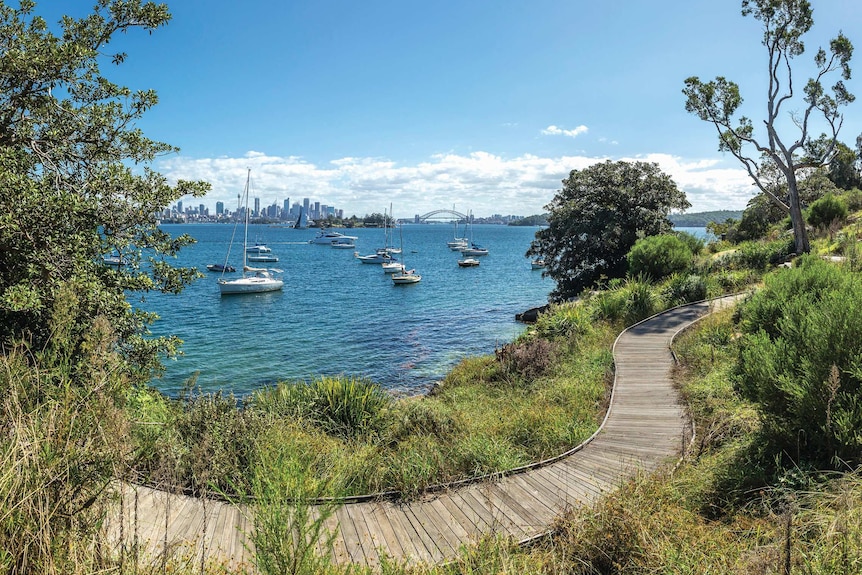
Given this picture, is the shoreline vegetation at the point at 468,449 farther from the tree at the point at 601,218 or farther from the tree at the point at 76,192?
the tree at the point at 601,218

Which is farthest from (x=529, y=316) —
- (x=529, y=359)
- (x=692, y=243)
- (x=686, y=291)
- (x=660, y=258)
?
(x=529, y=359)

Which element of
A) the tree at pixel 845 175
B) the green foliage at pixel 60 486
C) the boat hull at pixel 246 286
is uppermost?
the tree at pixel 845 175

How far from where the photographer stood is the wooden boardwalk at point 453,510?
417cm

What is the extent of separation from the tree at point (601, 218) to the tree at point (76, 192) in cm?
1965

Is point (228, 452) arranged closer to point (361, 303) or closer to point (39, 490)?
point (39, 490)

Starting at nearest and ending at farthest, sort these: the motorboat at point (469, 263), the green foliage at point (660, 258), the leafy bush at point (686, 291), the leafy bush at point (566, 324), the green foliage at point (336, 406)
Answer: the green foliage at point (336, 406) → the leafy bush at point (566, 324) → the leafy bush at point (686, 291) → the green foliage at point (660, 258) → the motorboat at point (469, 263)

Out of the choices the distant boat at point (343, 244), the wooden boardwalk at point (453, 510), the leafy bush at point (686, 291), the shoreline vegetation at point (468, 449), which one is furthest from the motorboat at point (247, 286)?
Answer: the distant boat at point (343, 244)

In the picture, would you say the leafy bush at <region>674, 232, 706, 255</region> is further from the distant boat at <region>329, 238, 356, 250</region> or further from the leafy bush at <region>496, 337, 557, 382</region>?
the distant boat at <region>329, 238, 356, 250</region>

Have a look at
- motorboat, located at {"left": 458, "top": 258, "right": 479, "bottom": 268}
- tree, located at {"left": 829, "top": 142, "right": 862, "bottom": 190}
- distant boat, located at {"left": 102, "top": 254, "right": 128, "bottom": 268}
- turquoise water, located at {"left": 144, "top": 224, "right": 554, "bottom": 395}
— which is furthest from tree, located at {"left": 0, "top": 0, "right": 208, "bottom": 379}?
motorboat, located at {"left": 458, "top": 258, "right": 479, "bottom": 268}

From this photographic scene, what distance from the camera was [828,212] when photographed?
23.1 metres

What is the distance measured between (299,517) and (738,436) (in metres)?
5.78

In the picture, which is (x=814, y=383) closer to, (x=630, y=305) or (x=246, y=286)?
(x=630, y=305)

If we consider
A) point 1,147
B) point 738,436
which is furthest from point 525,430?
point 1,147

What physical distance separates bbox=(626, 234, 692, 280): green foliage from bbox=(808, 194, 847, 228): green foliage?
9.79m
